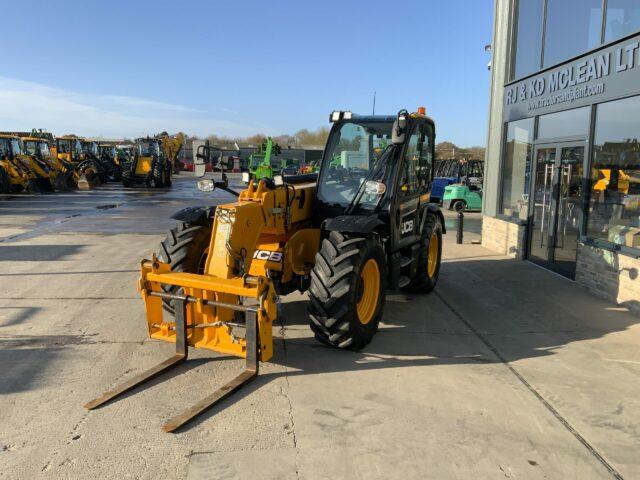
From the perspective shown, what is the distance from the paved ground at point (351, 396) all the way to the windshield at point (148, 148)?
24.6m

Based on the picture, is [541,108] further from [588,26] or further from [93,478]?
[93,478]

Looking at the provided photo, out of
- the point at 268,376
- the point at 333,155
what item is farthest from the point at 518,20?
the point at 268,376

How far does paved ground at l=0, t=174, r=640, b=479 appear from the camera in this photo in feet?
10.6

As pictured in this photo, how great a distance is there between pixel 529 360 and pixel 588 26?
5.58 meters

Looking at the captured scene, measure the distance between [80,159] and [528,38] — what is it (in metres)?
27.7

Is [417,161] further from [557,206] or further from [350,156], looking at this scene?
[557,206]

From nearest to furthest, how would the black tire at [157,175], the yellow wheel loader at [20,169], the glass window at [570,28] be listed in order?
the glass window at [570,28] < the yellow wheel loader at [20,169] < the black tire at [157,175]

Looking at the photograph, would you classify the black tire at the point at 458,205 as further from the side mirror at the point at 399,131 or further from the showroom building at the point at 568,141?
the side mirror at the point at 399,131

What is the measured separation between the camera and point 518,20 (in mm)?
10445

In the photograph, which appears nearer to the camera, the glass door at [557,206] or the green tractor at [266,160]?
the glass door at [557,206]

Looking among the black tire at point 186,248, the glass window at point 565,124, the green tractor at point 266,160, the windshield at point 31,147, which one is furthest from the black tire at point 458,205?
the windshield at point 31,147

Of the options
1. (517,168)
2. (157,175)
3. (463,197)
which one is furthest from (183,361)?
(157,175)

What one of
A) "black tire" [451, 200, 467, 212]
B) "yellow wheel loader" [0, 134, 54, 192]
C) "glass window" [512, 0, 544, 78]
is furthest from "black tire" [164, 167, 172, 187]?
"glass window" [512, 0, 544, 78]

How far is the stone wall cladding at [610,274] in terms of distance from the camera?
650cm
